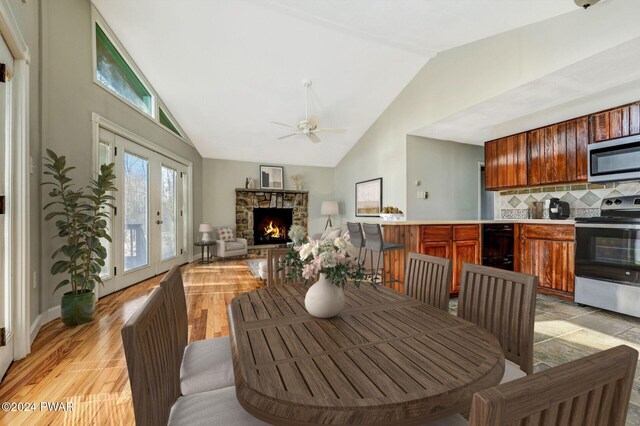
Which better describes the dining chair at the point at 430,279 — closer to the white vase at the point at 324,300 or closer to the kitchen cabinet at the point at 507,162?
the white vase at the point at 324,300

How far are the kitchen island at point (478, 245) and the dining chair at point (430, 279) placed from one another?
1.61 m

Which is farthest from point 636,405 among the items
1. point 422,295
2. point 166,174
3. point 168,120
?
point 168,120

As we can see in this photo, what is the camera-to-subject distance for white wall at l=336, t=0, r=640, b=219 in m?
2.45

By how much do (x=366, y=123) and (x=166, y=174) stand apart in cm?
421

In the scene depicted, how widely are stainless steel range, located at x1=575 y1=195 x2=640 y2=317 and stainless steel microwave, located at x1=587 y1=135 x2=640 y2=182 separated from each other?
300 mm

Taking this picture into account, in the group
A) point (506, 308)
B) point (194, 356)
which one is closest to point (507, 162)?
point (506, 308)

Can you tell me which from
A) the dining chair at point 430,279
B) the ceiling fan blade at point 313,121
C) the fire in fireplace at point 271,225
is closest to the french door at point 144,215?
the fire in fireplace at point 271,225

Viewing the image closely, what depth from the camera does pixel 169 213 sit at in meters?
5.53

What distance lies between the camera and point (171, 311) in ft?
4.08

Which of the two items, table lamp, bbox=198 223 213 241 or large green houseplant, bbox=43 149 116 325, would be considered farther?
table lamp, bbox=198 223 213 241

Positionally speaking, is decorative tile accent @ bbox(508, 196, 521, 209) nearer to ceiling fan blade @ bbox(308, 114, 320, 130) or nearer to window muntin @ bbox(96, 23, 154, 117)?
ceiling fan blade @ bbox(308, 114, 320, 130)

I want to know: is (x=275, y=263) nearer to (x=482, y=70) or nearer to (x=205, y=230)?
(x=482, y=70)

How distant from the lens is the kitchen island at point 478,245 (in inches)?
134

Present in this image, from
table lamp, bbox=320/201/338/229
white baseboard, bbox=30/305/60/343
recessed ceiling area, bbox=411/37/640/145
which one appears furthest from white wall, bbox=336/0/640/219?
white baseboard, bbox=30/305/60/343
